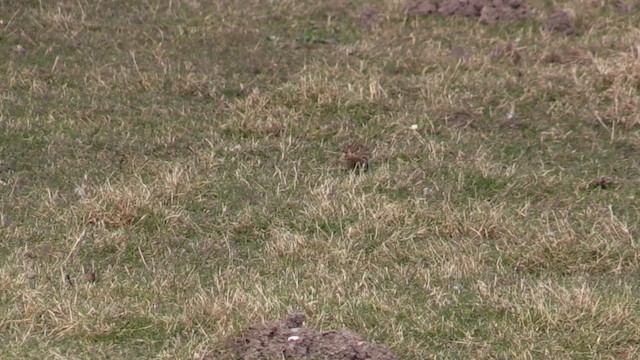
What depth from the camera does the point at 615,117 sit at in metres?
7.76

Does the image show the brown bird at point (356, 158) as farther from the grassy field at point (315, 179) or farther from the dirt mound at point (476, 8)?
the dirt mound at point (476, 8)

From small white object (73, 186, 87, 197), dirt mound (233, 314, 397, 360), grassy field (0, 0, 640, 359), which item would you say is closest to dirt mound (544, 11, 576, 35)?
grassy field (0, 0, 640, 359)

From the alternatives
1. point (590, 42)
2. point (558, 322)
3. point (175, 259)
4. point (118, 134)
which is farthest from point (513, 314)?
point (590, 42)

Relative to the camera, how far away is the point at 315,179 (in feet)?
22.4

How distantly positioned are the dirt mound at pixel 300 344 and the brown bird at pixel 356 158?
2249 millimetres

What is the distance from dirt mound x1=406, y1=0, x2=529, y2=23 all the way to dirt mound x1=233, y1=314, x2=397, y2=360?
202 inches

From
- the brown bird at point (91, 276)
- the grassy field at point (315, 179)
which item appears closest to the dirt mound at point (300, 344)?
the grassy field at point (315, 179)

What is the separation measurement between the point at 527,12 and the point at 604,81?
1.55 metres

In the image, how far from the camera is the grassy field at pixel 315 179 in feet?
16.8

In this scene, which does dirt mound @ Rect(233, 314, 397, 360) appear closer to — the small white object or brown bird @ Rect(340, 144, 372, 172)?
the small white object

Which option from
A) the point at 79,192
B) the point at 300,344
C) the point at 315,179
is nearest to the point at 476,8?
the point at 315,179

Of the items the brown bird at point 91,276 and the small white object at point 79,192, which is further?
the small white object at point 79,192

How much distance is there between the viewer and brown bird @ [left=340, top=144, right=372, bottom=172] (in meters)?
7.00

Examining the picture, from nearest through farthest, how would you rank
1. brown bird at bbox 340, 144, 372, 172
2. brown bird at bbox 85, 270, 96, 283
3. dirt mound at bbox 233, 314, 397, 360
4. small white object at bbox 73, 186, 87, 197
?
1. dirt mound at bbox 233, 314, 397, 360
2. brown bird at bbox 85, 270, 96, 283
3. small white object at bbox 73, 186, 87, 197
4. brown bird at bbox 340, 144, 372, 172
